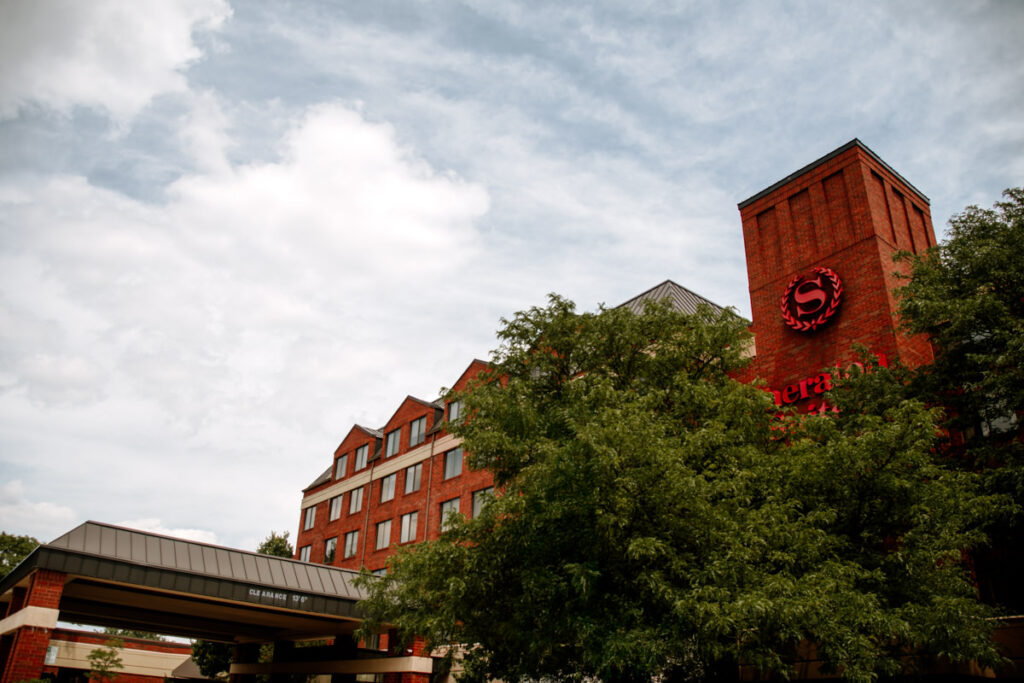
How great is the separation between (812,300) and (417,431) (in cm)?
2532

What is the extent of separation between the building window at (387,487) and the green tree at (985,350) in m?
30.5

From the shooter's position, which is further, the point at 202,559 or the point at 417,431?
the point at 417,431

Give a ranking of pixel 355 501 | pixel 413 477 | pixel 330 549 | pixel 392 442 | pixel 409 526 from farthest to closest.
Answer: pixel 330 549, pixel 355 501, pixel 392 442, pixel 413 477, pixel 409 526

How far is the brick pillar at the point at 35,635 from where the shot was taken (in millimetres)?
16922

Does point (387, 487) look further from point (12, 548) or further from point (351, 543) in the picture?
point (12, 548)

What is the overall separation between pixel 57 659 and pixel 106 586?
26539mm

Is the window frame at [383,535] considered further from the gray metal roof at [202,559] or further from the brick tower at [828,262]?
the brick tower at [828,262]

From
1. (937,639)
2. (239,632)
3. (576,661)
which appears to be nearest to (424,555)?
(576,661)

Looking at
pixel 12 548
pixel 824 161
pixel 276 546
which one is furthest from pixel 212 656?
pixel 824 161

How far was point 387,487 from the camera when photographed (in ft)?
141

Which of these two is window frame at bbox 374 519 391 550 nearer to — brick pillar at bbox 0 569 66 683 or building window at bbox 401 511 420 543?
building window at bbox 401 511 420 543

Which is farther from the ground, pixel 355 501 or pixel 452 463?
pixel 452 463

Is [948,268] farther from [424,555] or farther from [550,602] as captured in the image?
[424,555]

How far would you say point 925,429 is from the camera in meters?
14.2
